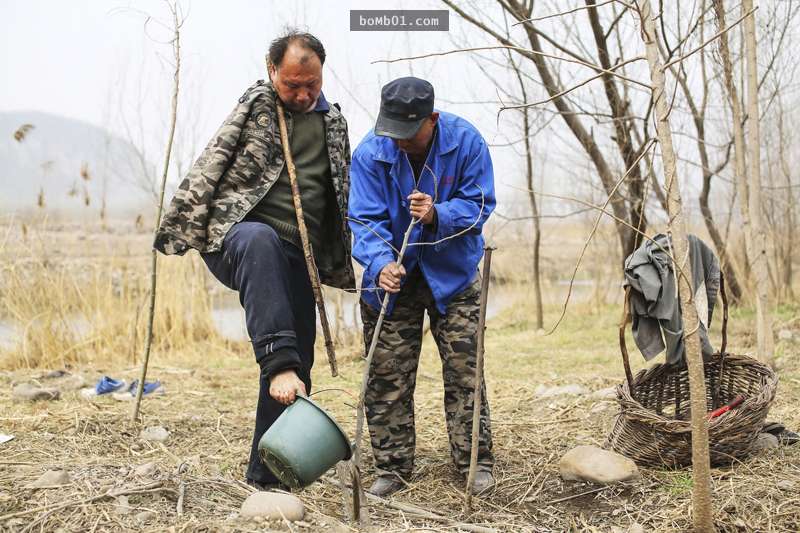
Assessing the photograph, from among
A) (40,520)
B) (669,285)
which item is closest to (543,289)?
(669,285)

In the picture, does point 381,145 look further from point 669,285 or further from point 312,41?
point 669,285

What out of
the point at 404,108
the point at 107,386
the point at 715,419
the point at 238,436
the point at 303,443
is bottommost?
the point at 238,436

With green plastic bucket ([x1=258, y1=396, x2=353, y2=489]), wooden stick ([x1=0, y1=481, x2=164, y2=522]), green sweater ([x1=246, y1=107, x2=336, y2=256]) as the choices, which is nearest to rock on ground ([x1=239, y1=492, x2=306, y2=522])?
green plastic bucket ([x1=258, y1=396, x2=353, y2=489])

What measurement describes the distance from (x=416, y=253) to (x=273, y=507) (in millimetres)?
1078

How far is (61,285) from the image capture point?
6.38 metres

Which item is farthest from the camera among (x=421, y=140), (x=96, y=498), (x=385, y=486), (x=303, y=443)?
(x=385, y=486)

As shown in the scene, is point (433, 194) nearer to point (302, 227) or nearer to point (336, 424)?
point (302, 227)

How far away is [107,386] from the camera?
5.23 meters

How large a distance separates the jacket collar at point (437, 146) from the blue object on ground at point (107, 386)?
3160mm

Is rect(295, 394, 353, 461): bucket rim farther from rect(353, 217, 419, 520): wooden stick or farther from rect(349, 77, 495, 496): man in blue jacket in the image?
rect(349, 77, 495, 496): man in blue jacket

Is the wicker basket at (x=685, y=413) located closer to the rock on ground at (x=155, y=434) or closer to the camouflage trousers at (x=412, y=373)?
the camouflage trousers at (x=412, y=373)

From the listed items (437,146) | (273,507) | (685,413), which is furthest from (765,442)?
(273,507)

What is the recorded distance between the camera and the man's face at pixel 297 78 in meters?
2.95

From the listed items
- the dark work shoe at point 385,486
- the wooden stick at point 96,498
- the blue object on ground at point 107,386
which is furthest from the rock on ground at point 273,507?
the blue object on ground at point 107,386
